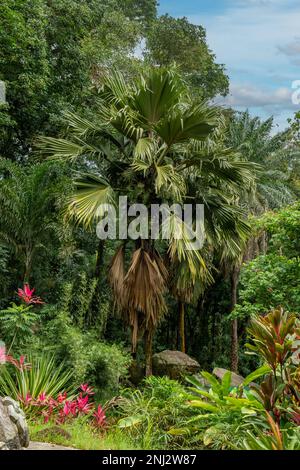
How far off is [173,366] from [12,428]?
5906 millimetres

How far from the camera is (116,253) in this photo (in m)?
8.59

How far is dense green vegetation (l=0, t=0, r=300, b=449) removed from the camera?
4.91 m

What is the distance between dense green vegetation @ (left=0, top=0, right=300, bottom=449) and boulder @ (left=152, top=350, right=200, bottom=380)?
272 millimetres

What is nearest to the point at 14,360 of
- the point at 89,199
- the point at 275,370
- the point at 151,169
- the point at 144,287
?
the point at 275,370

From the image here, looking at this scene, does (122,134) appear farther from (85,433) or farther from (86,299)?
(85,433)

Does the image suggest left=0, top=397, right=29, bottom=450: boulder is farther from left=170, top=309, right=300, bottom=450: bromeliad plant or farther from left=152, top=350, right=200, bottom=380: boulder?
left=152, top=350, right=200, bottom=380: boulder

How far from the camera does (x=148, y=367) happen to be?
343 inches

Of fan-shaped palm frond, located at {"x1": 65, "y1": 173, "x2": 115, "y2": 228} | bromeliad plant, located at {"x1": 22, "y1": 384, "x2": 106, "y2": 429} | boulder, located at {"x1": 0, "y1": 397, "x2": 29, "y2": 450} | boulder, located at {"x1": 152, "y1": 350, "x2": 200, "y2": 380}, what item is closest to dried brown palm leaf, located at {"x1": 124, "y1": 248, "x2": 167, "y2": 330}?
fan-shaped palm frond, located at {"x1": 65, "y1": 173, "x2": 115, "y2": 228}

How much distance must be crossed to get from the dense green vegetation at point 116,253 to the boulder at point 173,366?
0.27 meters

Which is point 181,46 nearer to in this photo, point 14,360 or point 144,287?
point 144,287

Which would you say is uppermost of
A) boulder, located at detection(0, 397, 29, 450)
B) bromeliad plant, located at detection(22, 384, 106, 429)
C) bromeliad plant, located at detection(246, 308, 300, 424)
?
bromeliad plant, located at detection(246, 308, 300, 424)

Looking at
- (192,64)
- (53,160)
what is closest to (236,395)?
(53,160)

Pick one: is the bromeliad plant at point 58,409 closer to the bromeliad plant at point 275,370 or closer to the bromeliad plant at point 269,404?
the bromeliad plant at point 269,404
